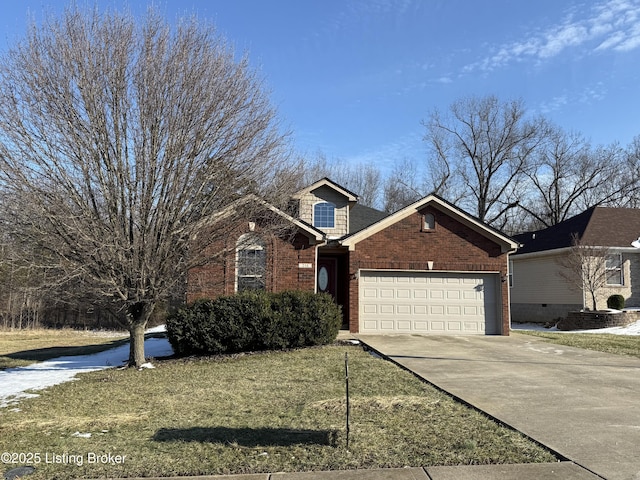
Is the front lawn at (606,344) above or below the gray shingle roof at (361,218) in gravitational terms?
below

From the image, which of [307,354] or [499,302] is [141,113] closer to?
[307,354]

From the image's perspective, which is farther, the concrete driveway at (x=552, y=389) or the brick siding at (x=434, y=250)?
the brick siding at (x=434, y=250)

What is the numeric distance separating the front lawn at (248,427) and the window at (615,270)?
1778 cm

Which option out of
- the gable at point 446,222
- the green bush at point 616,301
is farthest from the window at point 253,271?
the green bush at point 616,301

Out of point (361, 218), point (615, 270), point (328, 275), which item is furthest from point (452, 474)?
point (615, 270)

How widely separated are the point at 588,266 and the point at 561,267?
2.43 m

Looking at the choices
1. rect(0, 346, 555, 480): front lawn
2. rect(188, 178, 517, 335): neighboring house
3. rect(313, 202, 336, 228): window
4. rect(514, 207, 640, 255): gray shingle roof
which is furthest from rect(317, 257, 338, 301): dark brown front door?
rect(514, 207, 640, 255): gray shingle roof

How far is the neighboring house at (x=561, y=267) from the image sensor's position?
22.2 m

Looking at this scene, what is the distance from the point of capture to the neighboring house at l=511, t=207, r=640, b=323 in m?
22.2

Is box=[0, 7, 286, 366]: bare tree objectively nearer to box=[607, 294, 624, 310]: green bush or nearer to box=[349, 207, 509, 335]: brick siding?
box=[349, 207, 509, 335]: brick siding

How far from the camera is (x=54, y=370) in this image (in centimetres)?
1102

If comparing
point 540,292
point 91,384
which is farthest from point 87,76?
point 540,292

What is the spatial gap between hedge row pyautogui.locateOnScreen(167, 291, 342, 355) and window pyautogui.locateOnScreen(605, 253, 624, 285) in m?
16.4

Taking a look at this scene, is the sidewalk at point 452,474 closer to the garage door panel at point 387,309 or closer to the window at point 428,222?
the garage door panel at point 387,309
